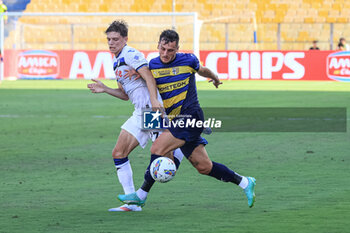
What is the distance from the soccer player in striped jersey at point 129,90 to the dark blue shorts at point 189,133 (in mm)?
295

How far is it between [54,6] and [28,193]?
126 ft

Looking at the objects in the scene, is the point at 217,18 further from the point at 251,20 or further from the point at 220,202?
the point at 220,202

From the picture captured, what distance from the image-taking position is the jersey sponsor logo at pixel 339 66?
32875 millimetres

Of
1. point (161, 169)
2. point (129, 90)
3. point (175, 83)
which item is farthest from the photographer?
point (129, 90)

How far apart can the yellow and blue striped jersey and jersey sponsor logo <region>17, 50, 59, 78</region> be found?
2833 cm

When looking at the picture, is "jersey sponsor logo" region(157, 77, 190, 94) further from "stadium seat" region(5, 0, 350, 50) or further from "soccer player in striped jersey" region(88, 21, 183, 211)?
"stadium seat" region(5, 0, 350, 50)

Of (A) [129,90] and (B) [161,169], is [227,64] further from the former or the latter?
(B) [161,169]

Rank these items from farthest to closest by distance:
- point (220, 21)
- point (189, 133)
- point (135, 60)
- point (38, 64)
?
point (220, 21) < point (38, 64) < point (135, 60) < point (189, 133)

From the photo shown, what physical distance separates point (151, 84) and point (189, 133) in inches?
23.9

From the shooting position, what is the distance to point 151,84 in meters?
7.44

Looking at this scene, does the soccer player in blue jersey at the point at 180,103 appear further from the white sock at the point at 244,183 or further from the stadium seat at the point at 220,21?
the stadium seat at the point at 220,21

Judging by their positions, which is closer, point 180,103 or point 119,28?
point 180,103

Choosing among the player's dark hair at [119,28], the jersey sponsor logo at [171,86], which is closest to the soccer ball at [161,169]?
the jersey sponsor logo at [171,86]

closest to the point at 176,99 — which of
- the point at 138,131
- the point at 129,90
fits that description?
the point at 138,131
